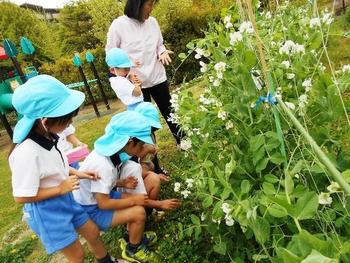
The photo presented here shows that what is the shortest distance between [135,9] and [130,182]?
4.95ft

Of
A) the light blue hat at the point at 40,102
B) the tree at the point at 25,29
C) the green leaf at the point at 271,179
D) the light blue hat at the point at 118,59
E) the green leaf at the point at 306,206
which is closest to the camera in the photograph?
the green leaf at the point at 306,206

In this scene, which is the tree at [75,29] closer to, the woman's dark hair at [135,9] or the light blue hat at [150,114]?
the woman's dark hair at [135,9]

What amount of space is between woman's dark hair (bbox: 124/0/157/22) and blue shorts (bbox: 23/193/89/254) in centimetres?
168

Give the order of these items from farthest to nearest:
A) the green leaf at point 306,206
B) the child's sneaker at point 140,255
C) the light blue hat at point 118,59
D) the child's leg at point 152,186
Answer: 1. the light blue hat at point 118,59
2. the child's leg at point 152,186
3. the child's sneaker at point 140,255
4. the green leaf at point 306,206

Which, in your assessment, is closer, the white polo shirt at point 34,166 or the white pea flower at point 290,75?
the white pea flower at point 290,75

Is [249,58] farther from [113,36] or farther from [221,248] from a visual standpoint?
[113,36]

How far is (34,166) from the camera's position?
80.0 inches

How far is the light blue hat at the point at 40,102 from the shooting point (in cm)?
200

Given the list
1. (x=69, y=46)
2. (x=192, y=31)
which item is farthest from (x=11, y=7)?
(x=192, y=31)

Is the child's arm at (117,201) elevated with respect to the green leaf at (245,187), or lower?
lower

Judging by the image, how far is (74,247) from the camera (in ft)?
7.66

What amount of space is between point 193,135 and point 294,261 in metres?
1.25

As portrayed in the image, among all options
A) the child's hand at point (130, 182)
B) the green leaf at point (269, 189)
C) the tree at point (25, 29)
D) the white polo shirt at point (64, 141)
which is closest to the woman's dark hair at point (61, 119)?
the child's hand at point (130, 182)

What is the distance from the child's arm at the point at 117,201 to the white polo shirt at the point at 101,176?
0.06m
